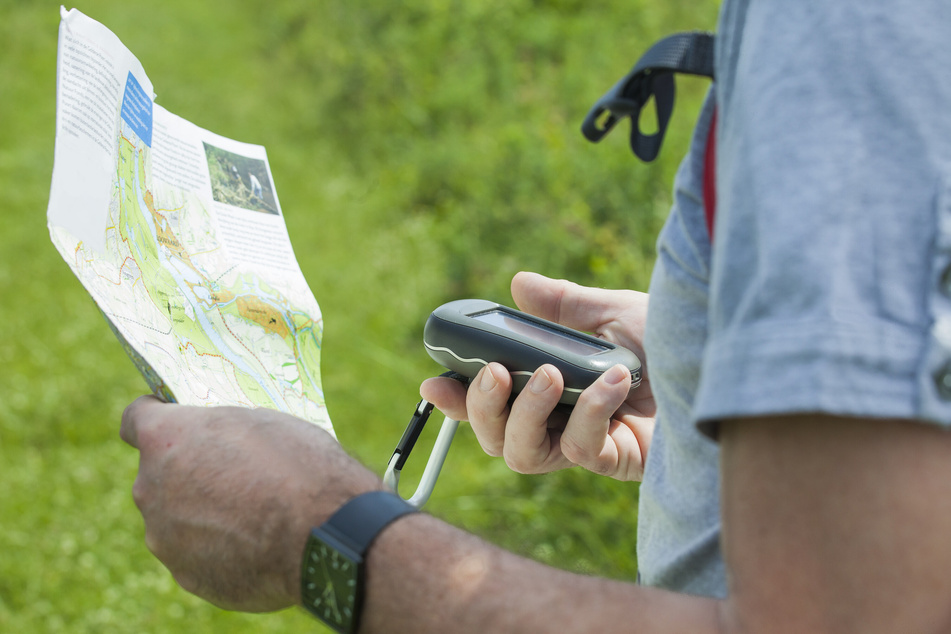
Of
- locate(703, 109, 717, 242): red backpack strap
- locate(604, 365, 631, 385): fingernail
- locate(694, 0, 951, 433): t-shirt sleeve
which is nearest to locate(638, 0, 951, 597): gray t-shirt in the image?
locate(694, 0, 951, 433): t-shirt sleeve

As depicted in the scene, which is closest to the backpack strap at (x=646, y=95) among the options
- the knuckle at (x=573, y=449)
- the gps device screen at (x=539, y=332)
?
the gps device screen at (x=539, y=332)

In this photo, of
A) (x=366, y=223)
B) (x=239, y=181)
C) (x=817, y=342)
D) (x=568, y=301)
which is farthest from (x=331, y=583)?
(x=366, y=223)

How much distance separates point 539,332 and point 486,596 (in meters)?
0.60

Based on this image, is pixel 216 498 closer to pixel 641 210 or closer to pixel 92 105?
pixel 92 105

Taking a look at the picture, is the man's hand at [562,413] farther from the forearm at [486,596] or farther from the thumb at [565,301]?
the forearm at [486,596]

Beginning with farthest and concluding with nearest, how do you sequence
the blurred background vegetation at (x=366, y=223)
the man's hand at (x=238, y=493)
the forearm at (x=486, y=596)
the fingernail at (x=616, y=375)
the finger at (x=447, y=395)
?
1. the blurred background vegetation at (x=366, y=223)
2. the finger at (x=447, y=395)
3. the fingernail at (x=616, y=375)
4. the man's hand at (x=238, y=493)
5. the forearm at (x=486, y=596)

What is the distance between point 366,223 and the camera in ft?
15.8

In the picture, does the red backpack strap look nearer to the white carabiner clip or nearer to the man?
the man

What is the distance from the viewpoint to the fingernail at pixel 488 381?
113cm

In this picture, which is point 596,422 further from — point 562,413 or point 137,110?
point 137,110

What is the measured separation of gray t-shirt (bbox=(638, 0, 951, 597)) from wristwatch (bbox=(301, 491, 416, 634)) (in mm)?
303

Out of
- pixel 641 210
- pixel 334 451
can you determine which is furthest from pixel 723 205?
pixel 641 210

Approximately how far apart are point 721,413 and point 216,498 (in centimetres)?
48

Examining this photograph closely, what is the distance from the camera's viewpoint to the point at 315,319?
117cm
